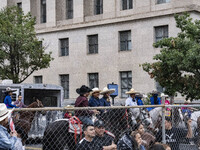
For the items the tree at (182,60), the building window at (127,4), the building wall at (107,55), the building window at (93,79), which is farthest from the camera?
the building window at (93,79)

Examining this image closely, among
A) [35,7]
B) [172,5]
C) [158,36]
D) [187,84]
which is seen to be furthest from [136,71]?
[35,7]

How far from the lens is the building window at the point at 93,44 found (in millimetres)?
35125

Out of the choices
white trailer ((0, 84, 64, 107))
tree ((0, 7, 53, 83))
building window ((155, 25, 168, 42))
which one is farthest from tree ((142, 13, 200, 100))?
tree ((0, 7, 53, 83))

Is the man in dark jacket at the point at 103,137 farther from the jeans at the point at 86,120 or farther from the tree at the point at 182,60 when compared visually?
the tree at the point at 182,60

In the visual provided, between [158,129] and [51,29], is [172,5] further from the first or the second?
[158,129]

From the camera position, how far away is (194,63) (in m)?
20.4

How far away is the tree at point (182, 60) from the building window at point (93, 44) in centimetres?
1275

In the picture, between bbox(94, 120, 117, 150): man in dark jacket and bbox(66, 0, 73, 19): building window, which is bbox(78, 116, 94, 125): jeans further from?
bbox(66, 0, 73, 19): building window

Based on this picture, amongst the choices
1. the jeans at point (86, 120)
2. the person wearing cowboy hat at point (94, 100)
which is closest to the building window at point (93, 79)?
the person wearing cowboy hat at point (94, 100)

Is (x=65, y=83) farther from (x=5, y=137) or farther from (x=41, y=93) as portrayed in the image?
(x=5, y=137)

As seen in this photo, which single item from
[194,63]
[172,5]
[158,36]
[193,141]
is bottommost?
[193,141]

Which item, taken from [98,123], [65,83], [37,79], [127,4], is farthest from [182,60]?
[37,79]

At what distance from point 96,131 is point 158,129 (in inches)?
60.0

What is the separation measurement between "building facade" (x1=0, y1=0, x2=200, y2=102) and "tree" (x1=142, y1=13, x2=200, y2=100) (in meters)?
8.51
